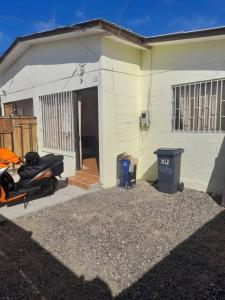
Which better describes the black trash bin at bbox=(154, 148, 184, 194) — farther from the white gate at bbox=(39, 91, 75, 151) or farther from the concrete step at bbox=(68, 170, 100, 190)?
the white gate at bbox=(39, 91, 75, 151)

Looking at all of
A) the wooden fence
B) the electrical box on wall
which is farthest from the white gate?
the electrical box on wall

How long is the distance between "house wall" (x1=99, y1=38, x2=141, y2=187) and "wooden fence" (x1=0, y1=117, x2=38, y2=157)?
3457mm

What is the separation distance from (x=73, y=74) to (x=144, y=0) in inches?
116

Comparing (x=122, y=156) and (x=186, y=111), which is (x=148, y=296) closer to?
(x=122, y=156)

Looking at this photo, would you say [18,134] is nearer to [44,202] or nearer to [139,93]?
[44,202]

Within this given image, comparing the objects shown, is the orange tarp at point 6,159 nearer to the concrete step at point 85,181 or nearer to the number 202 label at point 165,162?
the concrete step at point 85,181

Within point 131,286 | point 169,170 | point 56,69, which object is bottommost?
point 131,286

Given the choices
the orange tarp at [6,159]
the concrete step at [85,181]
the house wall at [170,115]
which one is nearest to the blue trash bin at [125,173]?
the concrete step at [85,181]

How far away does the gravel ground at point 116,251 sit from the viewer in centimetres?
281

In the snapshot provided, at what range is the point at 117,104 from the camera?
6.61m

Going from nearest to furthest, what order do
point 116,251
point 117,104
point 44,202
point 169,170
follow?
point 116,251 < point 44,202 < point 169,170 < point 117,104

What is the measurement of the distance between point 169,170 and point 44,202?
2.91 meters

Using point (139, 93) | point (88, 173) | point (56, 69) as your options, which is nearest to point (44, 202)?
point (88, 173)

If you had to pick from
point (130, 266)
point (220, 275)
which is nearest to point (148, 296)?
point (130, 266)
